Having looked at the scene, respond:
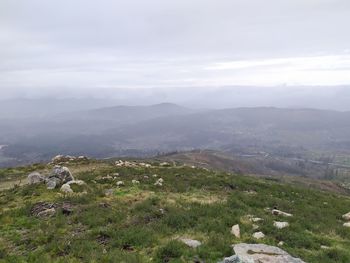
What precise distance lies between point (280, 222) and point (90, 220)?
9.74 m

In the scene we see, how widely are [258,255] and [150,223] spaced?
6.87 metres

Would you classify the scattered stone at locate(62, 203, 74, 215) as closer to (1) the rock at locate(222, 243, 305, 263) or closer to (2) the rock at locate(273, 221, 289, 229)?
(1) the rock at locate(222, 243, 305, 263)

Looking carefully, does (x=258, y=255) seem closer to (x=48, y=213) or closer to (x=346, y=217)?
(x=48, y=213)

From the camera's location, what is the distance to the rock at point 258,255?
1253 cm

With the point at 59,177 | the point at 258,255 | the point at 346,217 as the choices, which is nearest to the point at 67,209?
the point at 59,177

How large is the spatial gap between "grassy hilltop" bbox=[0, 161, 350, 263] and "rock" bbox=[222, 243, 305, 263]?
640 millimetres

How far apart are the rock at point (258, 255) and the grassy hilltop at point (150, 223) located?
0.64 meters

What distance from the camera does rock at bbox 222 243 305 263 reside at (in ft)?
41.1

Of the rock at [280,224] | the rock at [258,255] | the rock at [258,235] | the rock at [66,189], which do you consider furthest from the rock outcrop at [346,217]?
the rock at [66,189]

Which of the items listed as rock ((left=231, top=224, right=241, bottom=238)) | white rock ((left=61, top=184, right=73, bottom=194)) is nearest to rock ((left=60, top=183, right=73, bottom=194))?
white rock ((left=61, top=184, right=73, bottom=194))

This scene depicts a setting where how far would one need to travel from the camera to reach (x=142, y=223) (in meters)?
19.1

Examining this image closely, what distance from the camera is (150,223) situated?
18875mm

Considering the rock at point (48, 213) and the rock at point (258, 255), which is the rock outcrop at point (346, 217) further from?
the rock at point (48, 213)

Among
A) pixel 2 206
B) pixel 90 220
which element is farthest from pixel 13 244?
pixel 2 206
